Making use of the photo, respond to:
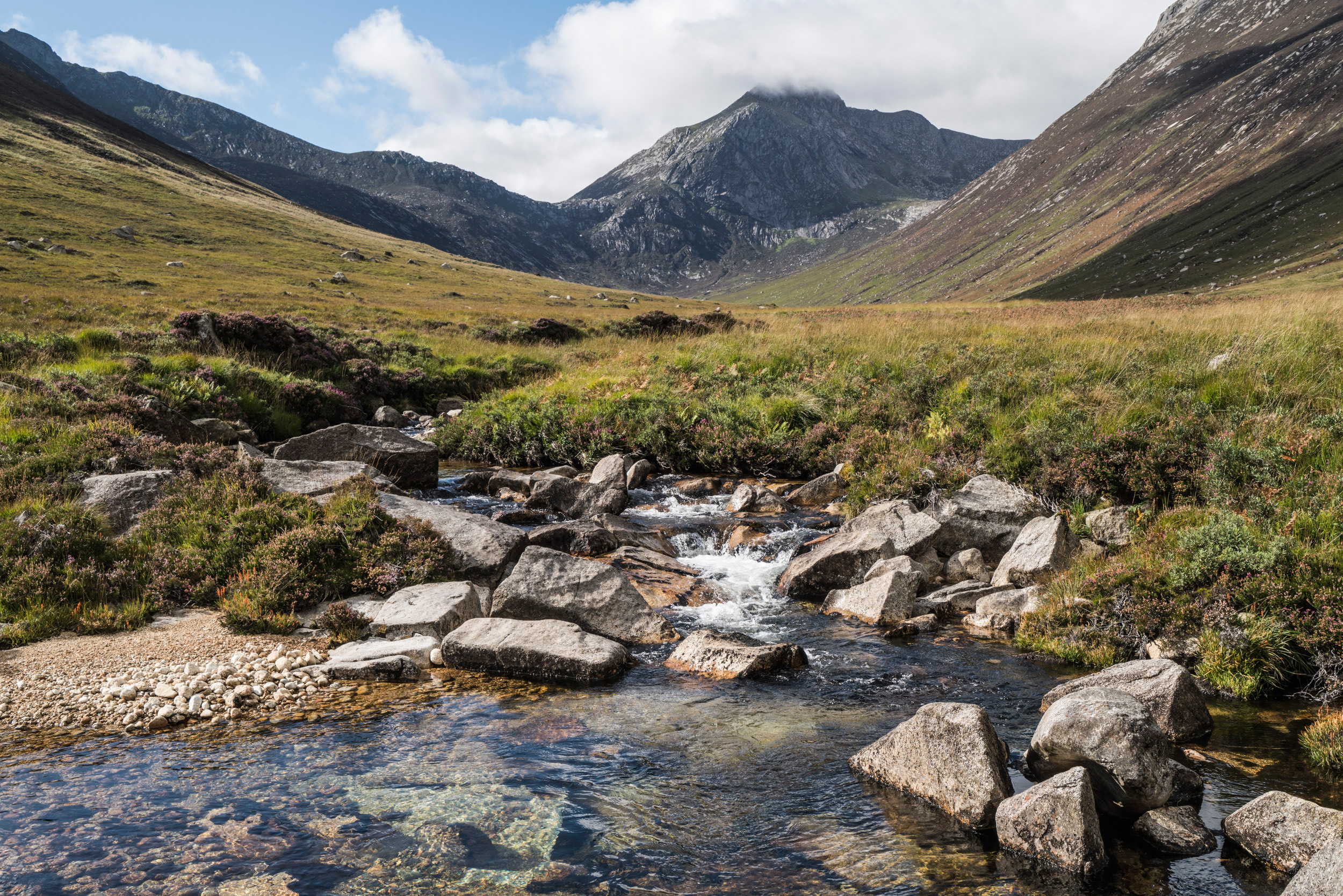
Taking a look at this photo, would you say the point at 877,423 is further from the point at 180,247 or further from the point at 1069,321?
the point at 180,247

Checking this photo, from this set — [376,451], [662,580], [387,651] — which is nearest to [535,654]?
[387,651]

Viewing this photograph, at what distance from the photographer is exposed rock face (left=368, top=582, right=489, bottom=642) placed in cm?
921

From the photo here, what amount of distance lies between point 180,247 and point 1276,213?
187 metres

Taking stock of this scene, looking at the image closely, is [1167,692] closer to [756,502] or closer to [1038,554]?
[1038,554]

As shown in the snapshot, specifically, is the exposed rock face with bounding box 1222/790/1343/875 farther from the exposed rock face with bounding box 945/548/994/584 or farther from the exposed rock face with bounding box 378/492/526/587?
the exposed rock face with bounding box 378/492/526/587

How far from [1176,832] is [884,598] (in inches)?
198

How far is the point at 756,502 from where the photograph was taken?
15.8m

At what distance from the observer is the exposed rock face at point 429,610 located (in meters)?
9.21

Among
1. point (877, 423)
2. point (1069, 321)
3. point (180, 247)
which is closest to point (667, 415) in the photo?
point (877, 423)

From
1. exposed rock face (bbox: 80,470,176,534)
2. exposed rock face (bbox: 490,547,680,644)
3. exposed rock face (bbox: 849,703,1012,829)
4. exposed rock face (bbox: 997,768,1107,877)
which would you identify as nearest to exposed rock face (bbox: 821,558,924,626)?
exposed rock face (bbox: 490,547,680,644)

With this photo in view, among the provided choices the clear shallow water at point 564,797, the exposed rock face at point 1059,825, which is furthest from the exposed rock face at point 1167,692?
the exposed rock face at point 1059,825

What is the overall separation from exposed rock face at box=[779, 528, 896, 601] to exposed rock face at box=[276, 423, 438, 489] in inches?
389

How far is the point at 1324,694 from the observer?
7.13 meters

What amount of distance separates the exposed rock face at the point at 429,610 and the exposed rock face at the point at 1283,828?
8.26m
